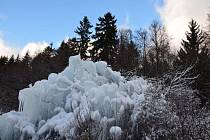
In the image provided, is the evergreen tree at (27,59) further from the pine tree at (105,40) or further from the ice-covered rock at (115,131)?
the ice-covered rock at (115,131)

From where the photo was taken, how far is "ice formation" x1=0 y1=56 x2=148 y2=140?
36.0 feet

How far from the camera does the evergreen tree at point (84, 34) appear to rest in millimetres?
47625

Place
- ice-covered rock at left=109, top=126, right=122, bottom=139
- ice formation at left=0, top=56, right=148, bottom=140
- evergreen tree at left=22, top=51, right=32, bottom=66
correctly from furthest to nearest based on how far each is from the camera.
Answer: evergreen tree at left=22, top=51, right=32, bottom=66
ice formation at left=0, top=56, right=148, bottom=140
ice-covered rock at left=109, top=126, right=122, bottom=139

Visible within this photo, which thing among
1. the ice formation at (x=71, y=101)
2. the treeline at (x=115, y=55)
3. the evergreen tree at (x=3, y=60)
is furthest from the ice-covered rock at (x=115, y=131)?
the evergreen tree at (x=3, y=60)

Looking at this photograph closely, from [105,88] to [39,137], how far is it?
2.42 m

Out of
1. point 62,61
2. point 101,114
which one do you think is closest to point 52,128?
point 101,114

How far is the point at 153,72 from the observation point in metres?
33.7

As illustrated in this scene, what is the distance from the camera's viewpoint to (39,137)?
37.2ft

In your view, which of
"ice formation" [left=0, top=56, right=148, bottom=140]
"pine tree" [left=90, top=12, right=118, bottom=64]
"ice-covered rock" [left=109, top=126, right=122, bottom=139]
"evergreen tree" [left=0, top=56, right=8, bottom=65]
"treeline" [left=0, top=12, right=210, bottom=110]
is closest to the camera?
"ice-covered rock" [left=109, top=126, right=122, bottom=139]

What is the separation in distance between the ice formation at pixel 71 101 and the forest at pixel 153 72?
438mm

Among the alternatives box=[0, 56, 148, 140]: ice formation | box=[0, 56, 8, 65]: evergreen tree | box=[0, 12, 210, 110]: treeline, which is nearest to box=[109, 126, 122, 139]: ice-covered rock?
box=[0, 56, 148, 140]: ice formation

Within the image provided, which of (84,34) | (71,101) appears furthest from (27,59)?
(71,101)

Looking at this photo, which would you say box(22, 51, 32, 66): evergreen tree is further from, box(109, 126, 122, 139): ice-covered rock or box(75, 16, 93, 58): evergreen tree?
box(109, 126, 122, 139): ice-covered rock

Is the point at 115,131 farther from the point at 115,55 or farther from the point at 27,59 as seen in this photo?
the point at 27,59
